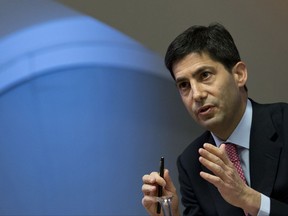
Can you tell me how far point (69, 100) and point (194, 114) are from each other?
1.62 m

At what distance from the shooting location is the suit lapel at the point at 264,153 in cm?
143

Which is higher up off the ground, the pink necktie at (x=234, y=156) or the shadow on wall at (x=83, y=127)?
the shadow on wall at (x=83, y=127)

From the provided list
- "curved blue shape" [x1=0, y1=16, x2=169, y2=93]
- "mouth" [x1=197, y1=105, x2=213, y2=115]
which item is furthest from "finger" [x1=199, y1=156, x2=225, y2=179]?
"curved blue shape" [x1=0, y1=16, x2=169, y2=93]

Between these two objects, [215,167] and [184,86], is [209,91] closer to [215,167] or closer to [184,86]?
[184,86]

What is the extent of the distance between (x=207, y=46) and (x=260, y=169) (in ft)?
1.31

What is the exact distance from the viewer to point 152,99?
9.71ft

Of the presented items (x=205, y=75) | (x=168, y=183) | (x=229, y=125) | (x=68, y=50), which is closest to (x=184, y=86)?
(x=205, y=75)

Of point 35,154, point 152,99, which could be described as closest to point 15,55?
point 35,154

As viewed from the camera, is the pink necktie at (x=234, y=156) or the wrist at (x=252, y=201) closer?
the wrist at (x=252, y=201)

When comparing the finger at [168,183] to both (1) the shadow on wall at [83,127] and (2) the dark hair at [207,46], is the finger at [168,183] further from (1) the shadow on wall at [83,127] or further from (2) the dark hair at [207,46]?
(1) the shadow on wall at [83,127]

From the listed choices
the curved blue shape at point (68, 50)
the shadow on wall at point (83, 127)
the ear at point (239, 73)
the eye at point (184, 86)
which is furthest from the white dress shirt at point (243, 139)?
the shadow on wall at point (83, 127)

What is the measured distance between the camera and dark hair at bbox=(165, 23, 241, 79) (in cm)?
150

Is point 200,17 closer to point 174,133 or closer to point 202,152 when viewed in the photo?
point 174,133

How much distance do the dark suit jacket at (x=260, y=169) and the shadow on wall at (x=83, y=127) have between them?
1261 mm
